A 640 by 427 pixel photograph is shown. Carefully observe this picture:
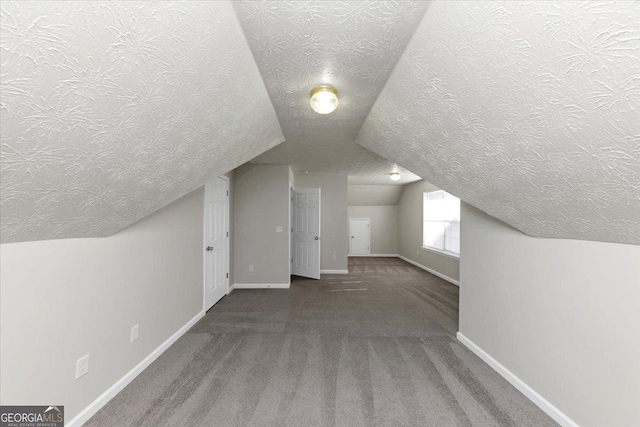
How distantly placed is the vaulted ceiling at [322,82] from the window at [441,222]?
3890 millimetres

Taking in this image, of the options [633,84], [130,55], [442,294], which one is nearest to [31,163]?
[130,55]

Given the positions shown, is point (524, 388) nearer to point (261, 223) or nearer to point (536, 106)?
point (536, 106)

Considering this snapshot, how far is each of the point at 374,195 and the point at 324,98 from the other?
6.85 metres

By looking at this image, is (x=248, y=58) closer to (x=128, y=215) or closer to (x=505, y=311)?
(x=128, y=215)

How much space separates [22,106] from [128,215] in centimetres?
114

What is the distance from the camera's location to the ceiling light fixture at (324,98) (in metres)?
1.97

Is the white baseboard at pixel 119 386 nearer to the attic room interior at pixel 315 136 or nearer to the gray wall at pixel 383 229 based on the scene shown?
the attic room interior at pixel 315 136

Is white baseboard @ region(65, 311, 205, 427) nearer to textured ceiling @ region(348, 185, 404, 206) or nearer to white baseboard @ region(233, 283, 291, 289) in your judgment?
white baseboard @ region(233, 283, 291, 289)

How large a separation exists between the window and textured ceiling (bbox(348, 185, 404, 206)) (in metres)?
1.54

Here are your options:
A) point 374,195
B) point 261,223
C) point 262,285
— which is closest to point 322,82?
point 261,223

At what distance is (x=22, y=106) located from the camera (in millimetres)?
858

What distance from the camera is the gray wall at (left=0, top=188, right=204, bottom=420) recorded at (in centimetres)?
139

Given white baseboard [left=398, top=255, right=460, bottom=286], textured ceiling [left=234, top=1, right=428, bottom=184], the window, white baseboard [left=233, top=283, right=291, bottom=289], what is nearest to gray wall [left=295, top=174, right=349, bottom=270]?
white baseboard [left=233, top=283, right=291, bottom=289]

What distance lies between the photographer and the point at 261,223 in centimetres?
500
